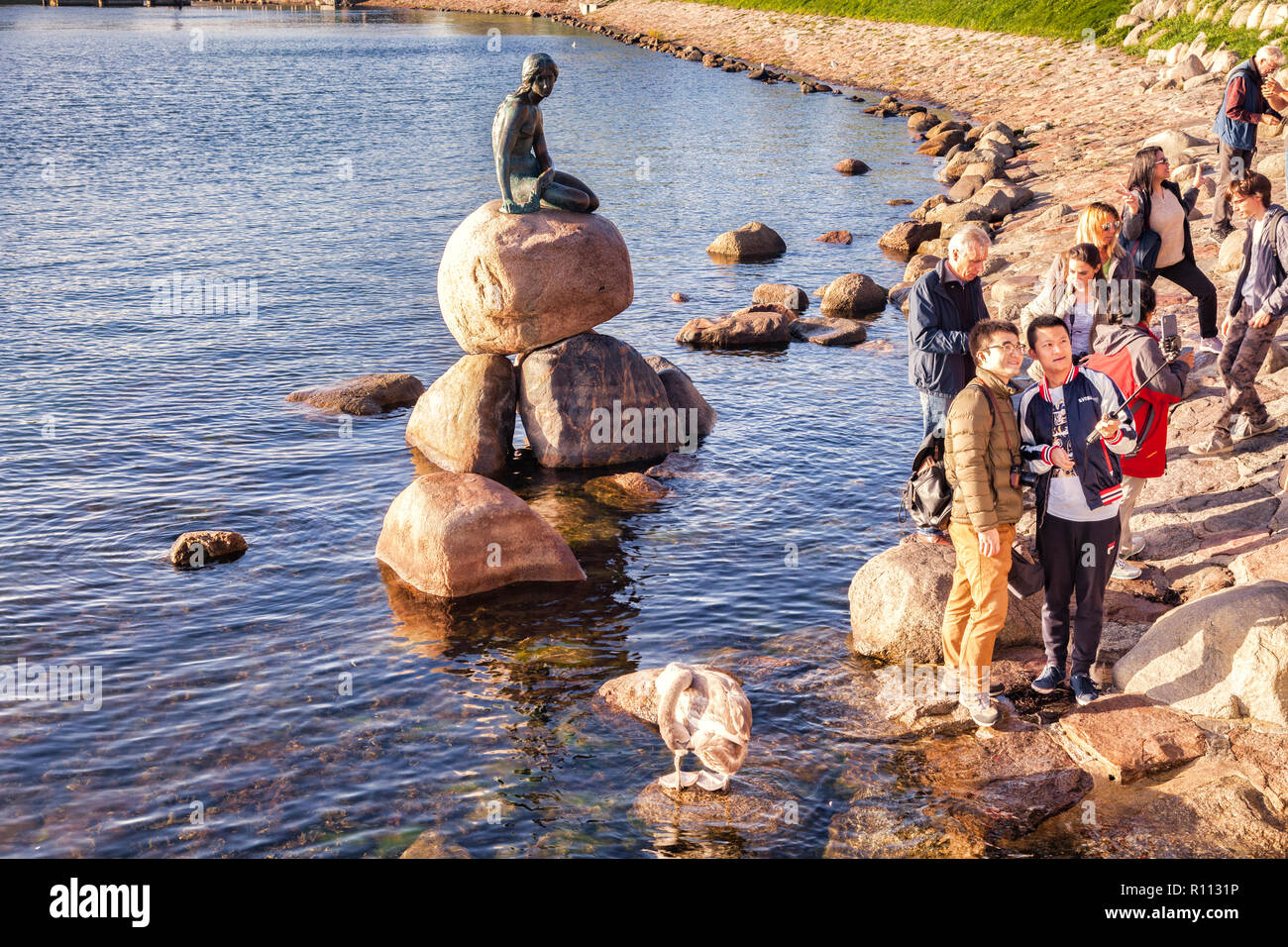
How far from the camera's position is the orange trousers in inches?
370

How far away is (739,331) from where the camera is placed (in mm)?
23141

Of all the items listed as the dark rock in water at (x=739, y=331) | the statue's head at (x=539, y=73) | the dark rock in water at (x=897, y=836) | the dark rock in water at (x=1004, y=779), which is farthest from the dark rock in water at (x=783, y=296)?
the dark rock in water at (x=897, y=836)

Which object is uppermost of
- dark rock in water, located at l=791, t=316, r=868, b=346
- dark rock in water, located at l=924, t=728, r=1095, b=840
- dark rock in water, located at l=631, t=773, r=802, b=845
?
dark rock in water, located at l=791, t=316, r=868, b=346

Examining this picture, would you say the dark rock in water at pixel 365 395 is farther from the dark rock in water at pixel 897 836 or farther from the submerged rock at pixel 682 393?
the dark rock in water at pixel 897 836

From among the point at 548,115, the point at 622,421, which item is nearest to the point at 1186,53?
the point at 548,115

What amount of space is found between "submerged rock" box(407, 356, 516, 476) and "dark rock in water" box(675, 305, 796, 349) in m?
6.10

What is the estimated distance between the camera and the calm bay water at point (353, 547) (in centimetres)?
984

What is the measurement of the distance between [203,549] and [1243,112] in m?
16.1

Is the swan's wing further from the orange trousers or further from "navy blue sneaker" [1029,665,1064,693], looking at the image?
"navy blue sneaker" [1029,665,1064,693]

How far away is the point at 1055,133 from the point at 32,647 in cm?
3789

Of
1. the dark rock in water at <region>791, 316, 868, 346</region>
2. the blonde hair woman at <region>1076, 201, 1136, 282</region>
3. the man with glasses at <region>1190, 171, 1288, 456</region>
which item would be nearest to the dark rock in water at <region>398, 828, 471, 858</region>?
the blonde hair woman at <region>1076, 201, 1136, 282</region>

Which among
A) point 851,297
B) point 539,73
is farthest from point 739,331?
point 539,73

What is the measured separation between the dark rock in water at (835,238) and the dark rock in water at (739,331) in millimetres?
8931
